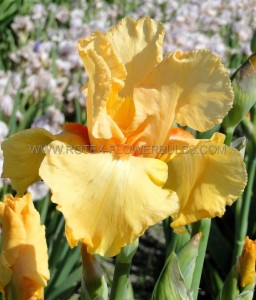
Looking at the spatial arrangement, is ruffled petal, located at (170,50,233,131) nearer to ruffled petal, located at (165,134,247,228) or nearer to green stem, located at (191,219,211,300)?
ruffled petal, located at (165,134,247,228)

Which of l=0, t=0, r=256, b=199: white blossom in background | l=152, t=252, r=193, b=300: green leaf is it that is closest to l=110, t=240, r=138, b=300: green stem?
l=152, t=252, r=193, b=300: green leaf

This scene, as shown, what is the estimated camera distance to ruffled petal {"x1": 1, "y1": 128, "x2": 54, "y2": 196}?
0.84 m

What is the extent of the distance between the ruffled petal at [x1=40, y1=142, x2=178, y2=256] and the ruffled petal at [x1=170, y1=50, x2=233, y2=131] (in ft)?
0.48

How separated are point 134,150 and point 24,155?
17cm

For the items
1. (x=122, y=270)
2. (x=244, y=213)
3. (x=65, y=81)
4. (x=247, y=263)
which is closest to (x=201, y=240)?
(x=247, y=263)

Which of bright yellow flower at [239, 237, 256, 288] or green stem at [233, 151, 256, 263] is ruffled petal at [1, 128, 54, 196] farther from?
green stem at [233, 151, 256, 263]

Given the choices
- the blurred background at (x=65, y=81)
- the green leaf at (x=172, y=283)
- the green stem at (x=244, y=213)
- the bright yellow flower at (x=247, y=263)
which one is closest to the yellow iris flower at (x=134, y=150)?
the green leaf at (x=172, y=283)

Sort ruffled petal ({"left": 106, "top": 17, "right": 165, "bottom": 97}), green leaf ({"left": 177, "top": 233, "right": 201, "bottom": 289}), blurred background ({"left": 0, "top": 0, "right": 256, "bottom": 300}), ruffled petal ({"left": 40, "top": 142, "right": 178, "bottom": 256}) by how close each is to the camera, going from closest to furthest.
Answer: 1. ruffled petal ({"left": 40, "top": 142, "right": 178, "bottom": 256})
2. ruffled petal ({"left": 106, "top": 17, "right": 165, "bottom": 97})
3. green leaf ({"left": 177, "top": 233, "right": 201, "bottom": 289})
4. blurred background ({"left": 0, "top": 0, "right": 256, "bottom": 300})

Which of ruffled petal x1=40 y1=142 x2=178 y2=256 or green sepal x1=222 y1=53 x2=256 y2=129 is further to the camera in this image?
green sepal x1=222 y1=53 x2=256 y2=129

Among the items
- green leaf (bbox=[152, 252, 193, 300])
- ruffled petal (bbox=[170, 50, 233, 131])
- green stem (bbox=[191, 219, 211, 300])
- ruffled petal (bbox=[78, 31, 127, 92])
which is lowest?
green stem (bbox=[191, 219, 211, 300])

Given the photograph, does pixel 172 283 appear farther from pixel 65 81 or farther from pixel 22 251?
pixel 65 81

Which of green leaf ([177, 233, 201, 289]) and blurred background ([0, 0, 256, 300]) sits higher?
green leaf ([177, 233, 201, 289])

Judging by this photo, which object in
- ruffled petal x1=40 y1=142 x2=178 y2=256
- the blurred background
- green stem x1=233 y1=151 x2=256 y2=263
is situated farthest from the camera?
the blurred background

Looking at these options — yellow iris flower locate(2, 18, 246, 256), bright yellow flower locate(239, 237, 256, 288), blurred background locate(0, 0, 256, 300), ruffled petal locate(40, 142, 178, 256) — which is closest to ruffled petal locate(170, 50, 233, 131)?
yellow iris flower locate(2, 18, 246, 256)
